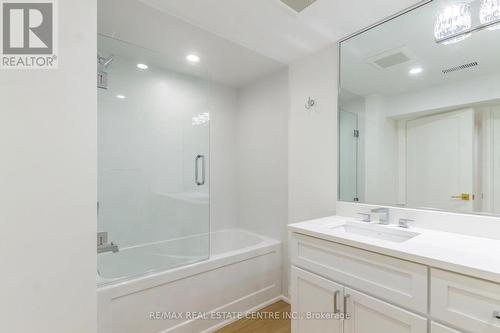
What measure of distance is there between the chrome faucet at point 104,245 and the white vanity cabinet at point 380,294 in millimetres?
1523

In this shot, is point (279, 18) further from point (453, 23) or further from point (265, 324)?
point (265, 324)

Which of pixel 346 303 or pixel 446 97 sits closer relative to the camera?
pixel 346 303

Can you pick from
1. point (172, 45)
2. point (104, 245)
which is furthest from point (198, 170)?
point (172, 45)

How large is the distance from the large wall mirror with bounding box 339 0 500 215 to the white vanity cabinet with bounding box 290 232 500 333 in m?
0.67

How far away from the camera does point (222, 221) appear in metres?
3.11

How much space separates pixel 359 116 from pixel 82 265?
2054 mm

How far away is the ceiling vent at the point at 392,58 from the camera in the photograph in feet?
5.44

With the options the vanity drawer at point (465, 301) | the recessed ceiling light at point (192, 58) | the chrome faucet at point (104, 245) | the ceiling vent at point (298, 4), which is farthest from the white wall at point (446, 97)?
the chrome faucet at point (104, 245)

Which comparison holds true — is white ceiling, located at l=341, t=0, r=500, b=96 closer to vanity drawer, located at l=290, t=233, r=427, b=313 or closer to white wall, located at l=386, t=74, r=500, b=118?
white wall, located at l=386, t=74, r=500, b=118

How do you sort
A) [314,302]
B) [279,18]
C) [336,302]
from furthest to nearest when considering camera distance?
1. [279,18]
2. [314,302]
3. [336,302]

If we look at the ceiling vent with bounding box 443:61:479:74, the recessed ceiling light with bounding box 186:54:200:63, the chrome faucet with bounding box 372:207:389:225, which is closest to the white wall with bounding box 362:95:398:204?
the chrome faucet with bounding box 372:207:389:225

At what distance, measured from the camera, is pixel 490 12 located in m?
1.33

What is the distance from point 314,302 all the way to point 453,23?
1890 mm

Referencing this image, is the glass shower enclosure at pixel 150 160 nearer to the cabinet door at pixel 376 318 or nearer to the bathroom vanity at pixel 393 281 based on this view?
the bathroom vanity at pixel 393 281
